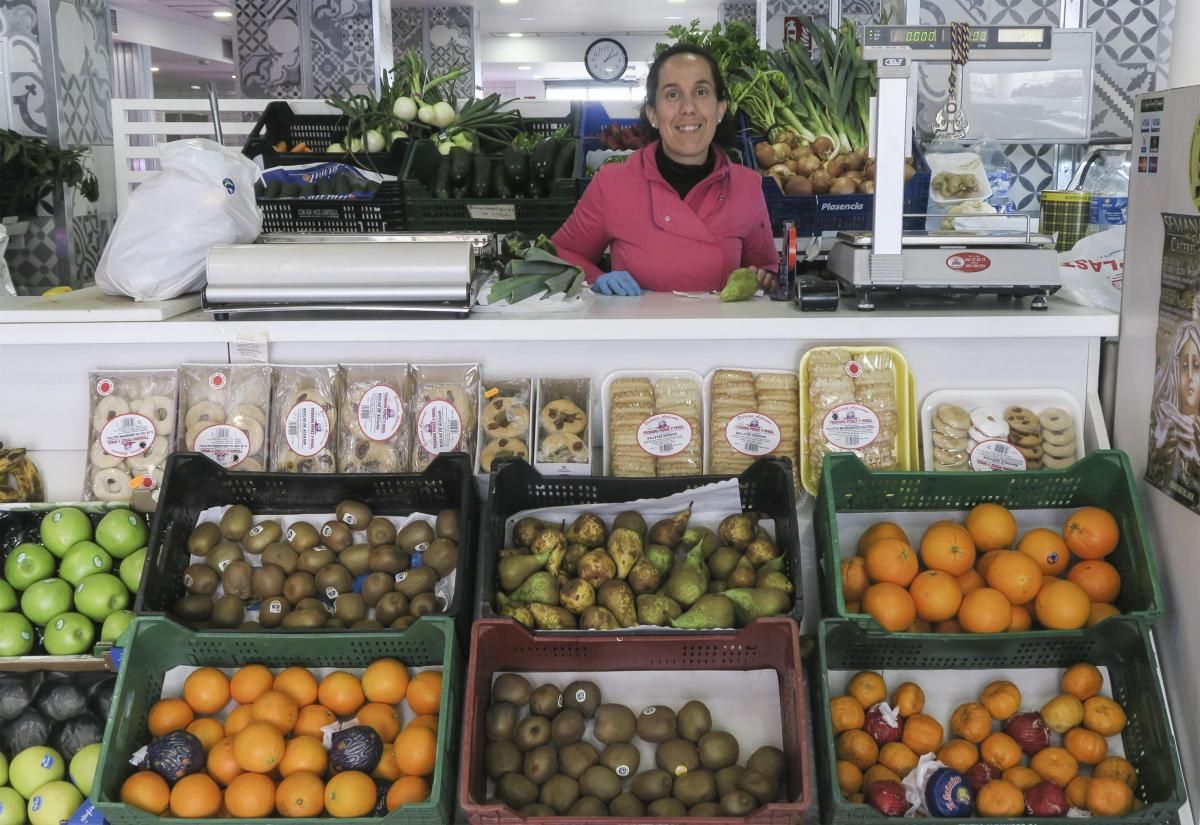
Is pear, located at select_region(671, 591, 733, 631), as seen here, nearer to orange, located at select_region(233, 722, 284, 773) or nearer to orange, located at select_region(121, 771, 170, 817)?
orange, located at select_region(233, 722, 284, 773)

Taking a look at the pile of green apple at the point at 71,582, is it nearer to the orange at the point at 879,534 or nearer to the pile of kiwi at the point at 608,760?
the pile of kiwi at the point at 608,760

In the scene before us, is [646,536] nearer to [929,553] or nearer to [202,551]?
[929,553]

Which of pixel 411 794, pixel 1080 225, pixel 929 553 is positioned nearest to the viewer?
pixel 411 794

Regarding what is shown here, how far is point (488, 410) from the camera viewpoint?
2.29 metres

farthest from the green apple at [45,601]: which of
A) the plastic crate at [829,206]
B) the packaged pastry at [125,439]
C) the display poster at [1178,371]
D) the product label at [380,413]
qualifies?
the plastic crate at [829,206]

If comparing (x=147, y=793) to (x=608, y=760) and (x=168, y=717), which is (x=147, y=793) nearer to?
(x=168, y=717)

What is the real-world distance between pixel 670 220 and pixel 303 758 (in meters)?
2.30

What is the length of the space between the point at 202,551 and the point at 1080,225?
497 centimetres

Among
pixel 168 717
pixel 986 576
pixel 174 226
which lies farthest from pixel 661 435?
pixel 174 226

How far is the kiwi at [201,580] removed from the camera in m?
2.05

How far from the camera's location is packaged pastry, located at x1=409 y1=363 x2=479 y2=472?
230 centimetres

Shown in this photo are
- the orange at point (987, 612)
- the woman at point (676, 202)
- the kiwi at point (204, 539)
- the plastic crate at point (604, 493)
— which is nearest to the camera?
the orange at point (987, 612)

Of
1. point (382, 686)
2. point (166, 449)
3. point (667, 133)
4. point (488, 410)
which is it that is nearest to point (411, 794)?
point (382, 686)

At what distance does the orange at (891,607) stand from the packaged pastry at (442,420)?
95cm
